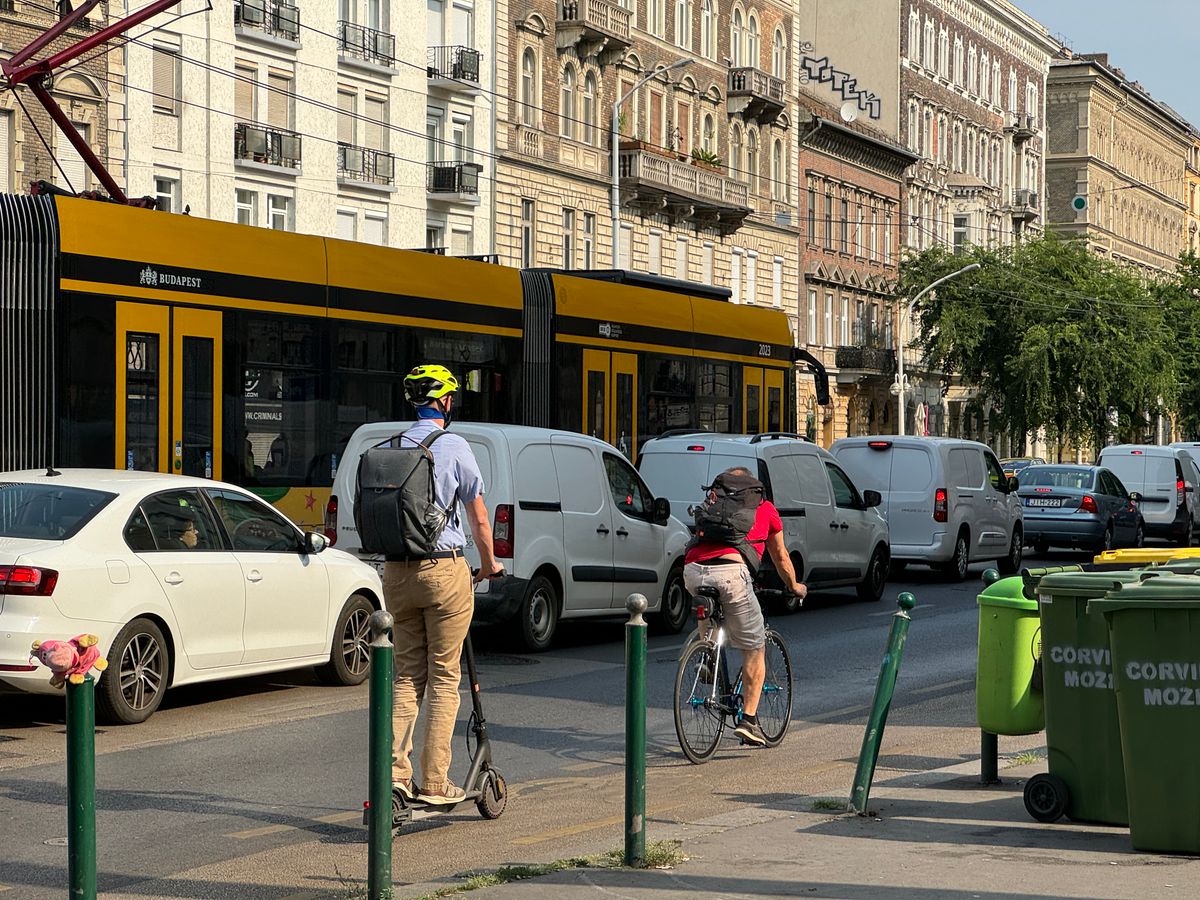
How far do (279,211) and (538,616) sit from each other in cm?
2832

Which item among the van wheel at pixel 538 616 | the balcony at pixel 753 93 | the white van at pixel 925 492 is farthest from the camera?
the balcony at pixel 753 93

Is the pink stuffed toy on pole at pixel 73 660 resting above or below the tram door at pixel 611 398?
below

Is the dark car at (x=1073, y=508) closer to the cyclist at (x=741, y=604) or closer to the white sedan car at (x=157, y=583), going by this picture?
the white sedan car at (x=157, y=583)

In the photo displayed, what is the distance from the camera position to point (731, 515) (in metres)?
10.8

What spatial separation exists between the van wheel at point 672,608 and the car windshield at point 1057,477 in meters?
14.8

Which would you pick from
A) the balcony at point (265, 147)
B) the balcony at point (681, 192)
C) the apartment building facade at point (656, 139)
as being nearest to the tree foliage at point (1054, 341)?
the apartment building facade at point (656, 139)

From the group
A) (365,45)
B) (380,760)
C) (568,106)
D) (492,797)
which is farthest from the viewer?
(568,106)

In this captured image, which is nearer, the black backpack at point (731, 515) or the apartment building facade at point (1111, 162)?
the black backpack at point (731, 515)

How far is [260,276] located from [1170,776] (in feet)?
41.0

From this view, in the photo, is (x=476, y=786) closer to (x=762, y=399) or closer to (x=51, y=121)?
(x=762, y=399)

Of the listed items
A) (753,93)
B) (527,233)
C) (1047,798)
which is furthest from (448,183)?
(1047,798)

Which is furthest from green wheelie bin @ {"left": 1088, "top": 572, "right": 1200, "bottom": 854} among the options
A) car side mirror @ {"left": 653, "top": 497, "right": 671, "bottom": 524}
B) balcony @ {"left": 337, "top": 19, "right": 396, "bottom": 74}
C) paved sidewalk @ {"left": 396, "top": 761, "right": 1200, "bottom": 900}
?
balcony @ {"left": 337, "top": 19, "right": 396, "bottom": 74}

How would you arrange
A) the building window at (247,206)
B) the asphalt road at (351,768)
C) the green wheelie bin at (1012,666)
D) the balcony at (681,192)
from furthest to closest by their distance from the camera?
the balcony at (681,192) → the building window at (247,206) → the green wheelie bin at (1012,666) → the asphalt road at (351,768)

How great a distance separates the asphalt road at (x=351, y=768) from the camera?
773 centimetres
